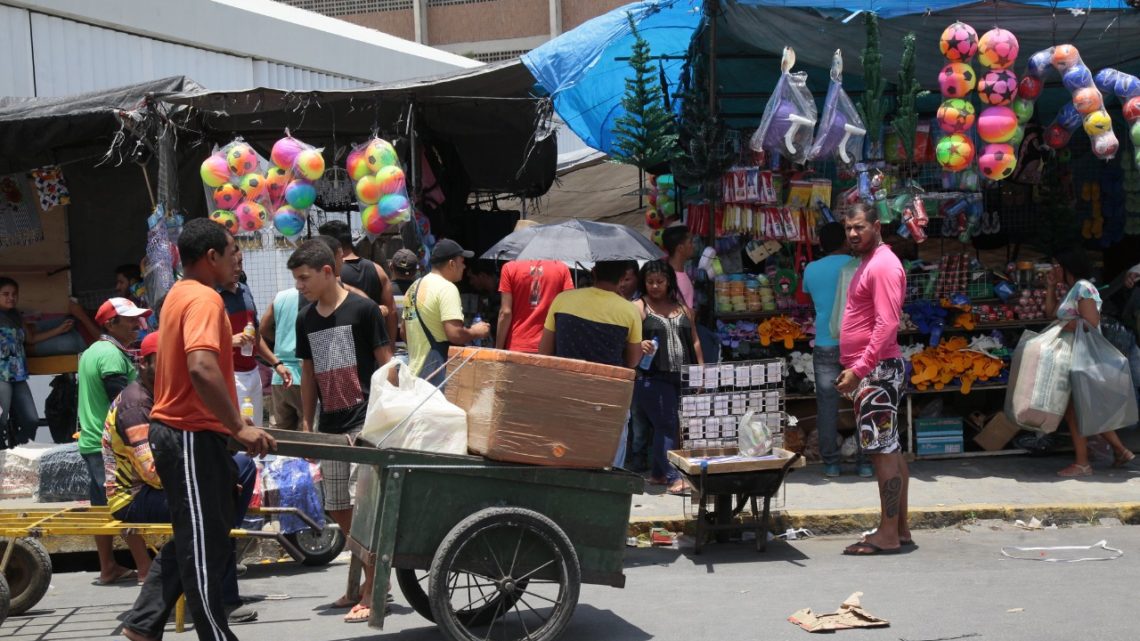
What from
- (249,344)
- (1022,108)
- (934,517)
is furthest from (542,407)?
(1022,108)

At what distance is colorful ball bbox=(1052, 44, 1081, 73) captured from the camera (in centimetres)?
897

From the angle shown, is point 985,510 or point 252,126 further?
point 252,126

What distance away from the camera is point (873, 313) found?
7184mm

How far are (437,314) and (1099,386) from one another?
4995mm

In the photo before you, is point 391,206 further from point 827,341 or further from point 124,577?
point 827,341

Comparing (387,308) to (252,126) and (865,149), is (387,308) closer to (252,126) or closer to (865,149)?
(252,126)

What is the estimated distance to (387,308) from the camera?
8.74 metres

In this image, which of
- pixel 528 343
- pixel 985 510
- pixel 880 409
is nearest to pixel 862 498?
pixel 985 510

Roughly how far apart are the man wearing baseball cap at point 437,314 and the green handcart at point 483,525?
1.91 metres

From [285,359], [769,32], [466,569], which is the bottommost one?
[466,569]

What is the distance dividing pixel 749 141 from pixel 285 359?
4.00 meters

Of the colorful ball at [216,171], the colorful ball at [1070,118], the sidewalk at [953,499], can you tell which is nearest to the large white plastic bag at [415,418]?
the sidewalk at [953,499]

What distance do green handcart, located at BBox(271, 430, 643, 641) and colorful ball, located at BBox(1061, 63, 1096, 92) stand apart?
5.54 meters

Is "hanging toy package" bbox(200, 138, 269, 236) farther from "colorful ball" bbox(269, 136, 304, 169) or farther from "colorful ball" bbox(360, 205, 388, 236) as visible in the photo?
"colorful ball" bbox(360, 205, 388, 236)
